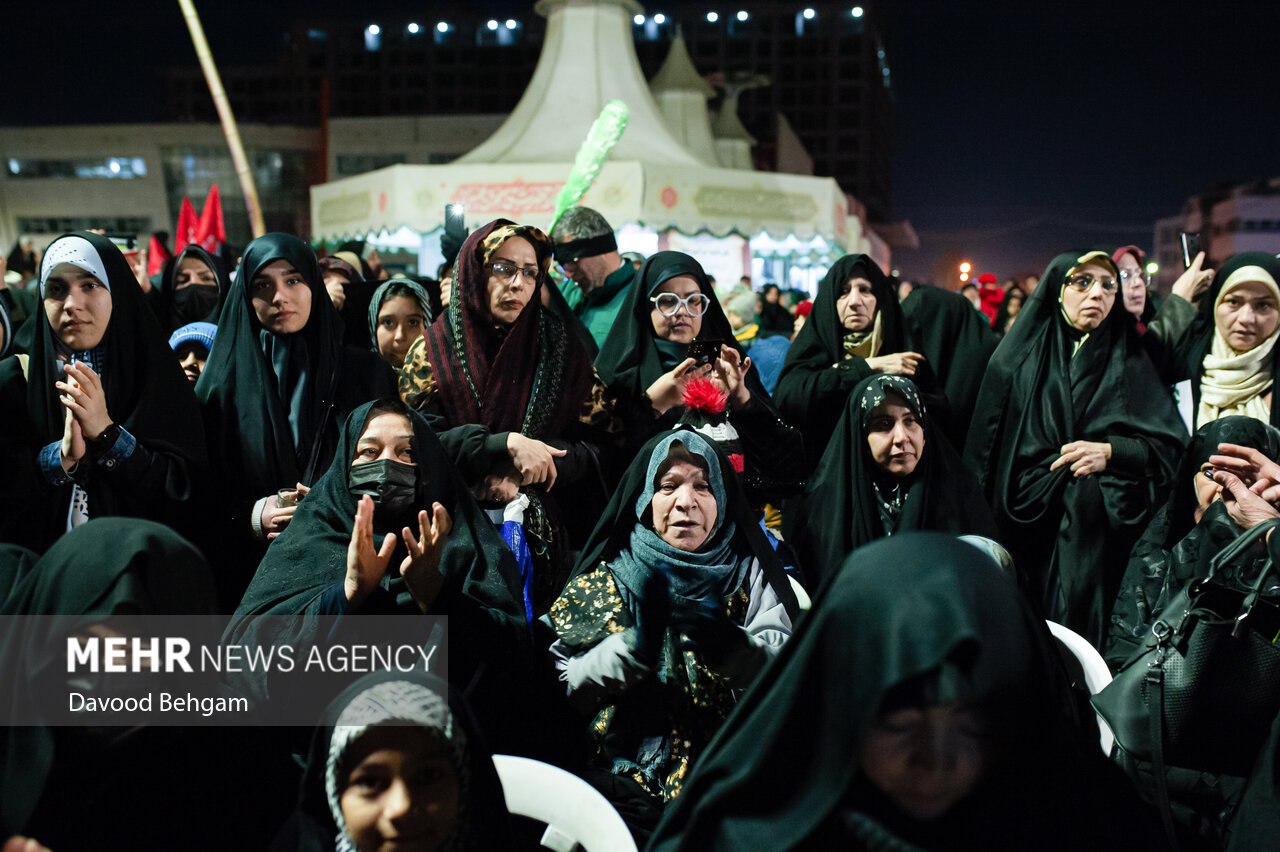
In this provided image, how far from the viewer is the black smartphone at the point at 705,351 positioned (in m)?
2.96

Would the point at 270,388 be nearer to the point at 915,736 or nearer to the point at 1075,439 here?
the point at 915,736

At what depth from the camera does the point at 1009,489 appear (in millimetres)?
3354

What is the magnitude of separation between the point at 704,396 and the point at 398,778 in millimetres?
1594

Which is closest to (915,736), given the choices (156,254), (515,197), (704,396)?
(704,396)

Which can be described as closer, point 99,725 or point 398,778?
point 398,778

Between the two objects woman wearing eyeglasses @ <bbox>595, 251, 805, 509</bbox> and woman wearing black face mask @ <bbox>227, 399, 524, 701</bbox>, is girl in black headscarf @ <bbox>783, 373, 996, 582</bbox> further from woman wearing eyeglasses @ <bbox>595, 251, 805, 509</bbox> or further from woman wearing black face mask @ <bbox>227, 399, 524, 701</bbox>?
woman wearing black face mask @ <bbox>227, 399, 524, 701</bbox>

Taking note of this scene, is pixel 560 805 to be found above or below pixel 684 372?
below

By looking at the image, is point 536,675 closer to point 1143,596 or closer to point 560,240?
point 1143,596

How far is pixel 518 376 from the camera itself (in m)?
2.75

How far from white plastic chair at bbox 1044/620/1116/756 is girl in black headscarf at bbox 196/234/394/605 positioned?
185 centimetres

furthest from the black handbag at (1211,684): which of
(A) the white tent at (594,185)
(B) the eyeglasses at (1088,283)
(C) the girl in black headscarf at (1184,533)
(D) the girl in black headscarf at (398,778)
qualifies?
(A) the white tent at (594,185)

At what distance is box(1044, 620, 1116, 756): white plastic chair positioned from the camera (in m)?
2.16

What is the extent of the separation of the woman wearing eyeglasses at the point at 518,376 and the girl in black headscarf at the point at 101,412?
2.02 ft

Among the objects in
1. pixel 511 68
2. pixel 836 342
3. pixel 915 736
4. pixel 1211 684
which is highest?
pixel 511 68
